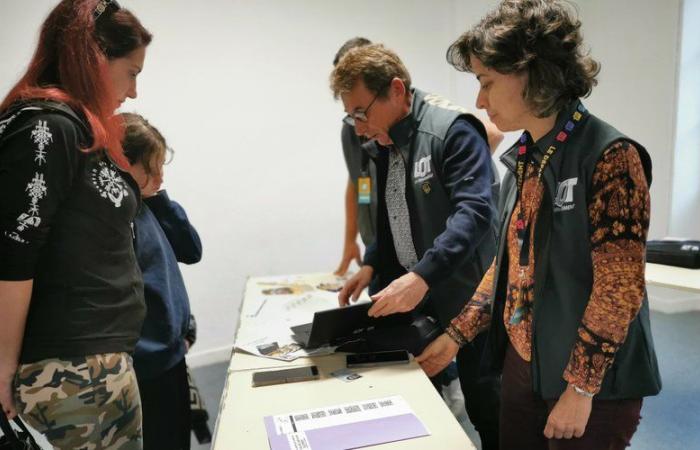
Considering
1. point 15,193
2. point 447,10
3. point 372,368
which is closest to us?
point 15,193

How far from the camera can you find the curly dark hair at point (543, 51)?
83cm

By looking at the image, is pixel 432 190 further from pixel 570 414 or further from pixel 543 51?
pixel 570 414

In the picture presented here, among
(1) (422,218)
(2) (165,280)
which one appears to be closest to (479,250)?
(1) (422,218)

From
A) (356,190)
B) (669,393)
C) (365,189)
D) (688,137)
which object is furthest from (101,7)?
(688,137)

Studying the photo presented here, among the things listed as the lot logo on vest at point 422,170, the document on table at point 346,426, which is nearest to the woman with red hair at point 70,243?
the document on table at point 346,426

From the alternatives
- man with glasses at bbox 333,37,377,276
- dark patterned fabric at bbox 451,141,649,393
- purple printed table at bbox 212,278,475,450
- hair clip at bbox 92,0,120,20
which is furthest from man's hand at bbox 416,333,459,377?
hair clip at bbox 92,0,120,20

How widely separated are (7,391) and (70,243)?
29 cm

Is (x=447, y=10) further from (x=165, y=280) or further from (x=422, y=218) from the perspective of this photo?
(x=165, y=280)

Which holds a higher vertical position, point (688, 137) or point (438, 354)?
point (688, 137)

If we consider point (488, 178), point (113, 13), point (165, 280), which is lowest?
point (165, 280)

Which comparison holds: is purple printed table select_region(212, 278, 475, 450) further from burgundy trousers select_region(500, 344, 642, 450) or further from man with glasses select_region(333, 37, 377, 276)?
man with glasses select_region(333, 37, 377, 276)

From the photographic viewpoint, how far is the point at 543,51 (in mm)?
833

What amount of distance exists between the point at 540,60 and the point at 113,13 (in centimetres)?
87

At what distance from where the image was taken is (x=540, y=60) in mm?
837
